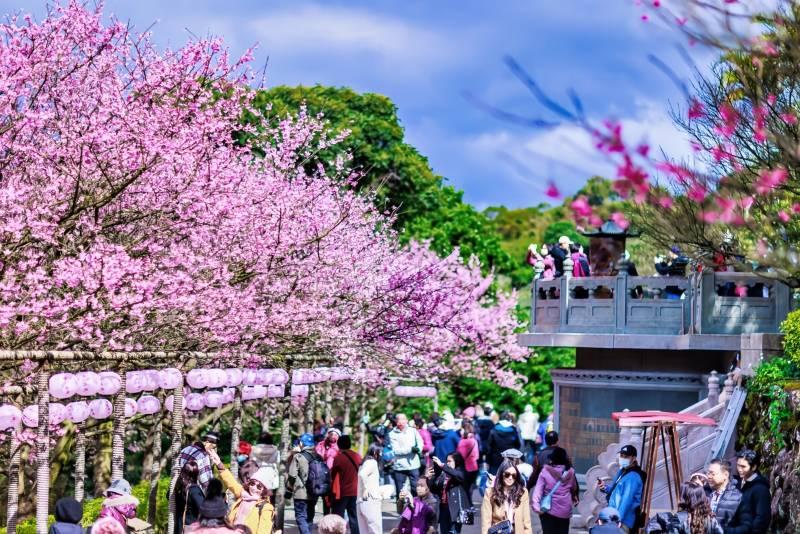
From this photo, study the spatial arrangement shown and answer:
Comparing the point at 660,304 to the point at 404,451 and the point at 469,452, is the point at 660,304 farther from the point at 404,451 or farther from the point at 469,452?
the point at 404,451

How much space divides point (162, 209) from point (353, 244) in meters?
8.28

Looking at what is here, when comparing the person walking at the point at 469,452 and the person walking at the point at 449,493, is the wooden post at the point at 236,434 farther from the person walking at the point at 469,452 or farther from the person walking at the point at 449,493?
the person walking at the point at 469,452

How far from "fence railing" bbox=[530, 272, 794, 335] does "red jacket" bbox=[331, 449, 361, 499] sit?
10.2 meters

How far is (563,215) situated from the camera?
104m

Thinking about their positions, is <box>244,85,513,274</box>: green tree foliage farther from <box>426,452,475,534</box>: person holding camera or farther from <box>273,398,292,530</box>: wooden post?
<box>426,452,475,534</box>: person holding camera

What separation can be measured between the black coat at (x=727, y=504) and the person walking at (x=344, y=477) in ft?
23.1

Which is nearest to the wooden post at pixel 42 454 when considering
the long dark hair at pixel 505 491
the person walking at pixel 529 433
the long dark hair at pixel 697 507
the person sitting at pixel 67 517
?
the person sitting at pixel 67 517

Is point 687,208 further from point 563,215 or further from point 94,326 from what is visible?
point 563,215

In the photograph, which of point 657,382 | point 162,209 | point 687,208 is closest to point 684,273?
point 657,382

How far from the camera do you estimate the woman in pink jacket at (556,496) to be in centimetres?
1733

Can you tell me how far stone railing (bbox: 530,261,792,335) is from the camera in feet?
90.6

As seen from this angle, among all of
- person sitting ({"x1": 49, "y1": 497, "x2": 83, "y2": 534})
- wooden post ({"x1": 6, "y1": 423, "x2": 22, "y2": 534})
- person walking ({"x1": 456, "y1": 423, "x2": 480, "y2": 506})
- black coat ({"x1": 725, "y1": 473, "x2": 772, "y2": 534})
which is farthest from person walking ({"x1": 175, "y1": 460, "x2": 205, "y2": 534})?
person walking ({"x1": 456, "y1": 423, "x2": 480, "y2": 506})

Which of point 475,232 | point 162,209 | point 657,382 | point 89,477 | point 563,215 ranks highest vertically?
point 563,215

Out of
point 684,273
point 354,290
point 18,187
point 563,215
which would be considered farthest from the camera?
point 563,215
